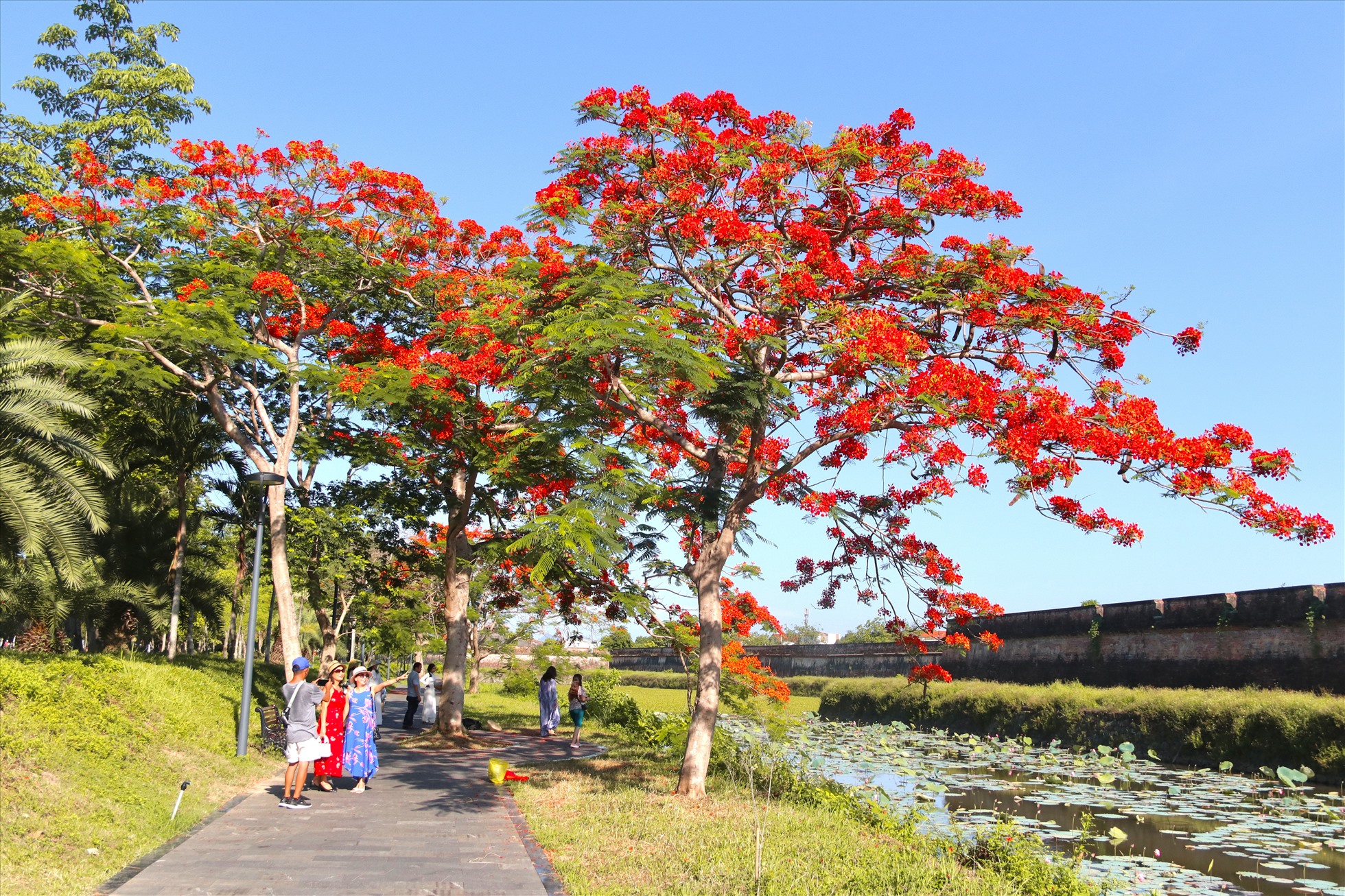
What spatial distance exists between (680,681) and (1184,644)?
97.3 feet

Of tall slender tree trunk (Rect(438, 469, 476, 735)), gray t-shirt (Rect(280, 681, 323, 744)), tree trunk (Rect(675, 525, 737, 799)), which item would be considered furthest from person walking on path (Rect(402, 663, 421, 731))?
tree trunk (Rect(675, 525, 737, 799))

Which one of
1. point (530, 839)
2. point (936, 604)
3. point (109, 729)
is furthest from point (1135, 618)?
point (109, 729)

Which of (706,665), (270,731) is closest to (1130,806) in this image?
(706,665)

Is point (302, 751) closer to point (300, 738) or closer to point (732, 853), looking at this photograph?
point (300, 738)

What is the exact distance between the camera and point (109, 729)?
10602mm

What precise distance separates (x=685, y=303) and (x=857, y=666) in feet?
118

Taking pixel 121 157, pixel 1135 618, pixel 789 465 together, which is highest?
pixel 121 157

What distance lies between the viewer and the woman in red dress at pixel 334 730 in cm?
1134

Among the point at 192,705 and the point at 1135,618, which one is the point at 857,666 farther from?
the point at 192,705

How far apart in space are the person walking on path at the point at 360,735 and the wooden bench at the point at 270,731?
357cm

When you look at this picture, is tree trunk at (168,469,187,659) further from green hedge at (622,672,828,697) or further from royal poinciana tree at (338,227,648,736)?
green hedge at (622,672,828,697)

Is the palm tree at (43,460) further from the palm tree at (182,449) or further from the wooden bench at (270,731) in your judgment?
the palm tree at (182,449)

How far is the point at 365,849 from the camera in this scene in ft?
26.5

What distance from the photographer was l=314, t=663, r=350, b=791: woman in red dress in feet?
37.2
